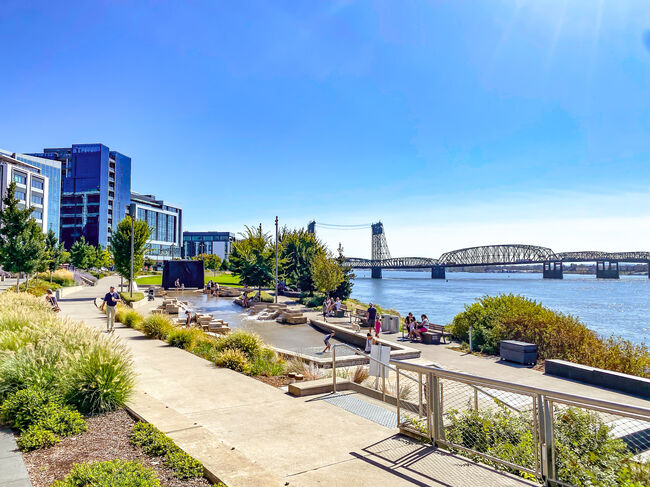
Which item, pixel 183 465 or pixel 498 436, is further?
pixel 498 436

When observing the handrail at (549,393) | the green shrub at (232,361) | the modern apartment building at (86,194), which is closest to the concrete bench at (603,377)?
A: the handrail at (549,393)

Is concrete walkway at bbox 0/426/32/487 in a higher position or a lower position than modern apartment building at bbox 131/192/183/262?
lower

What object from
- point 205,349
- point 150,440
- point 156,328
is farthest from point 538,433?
point 156,328

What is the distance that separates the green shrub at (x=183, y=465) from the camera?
4555 mm

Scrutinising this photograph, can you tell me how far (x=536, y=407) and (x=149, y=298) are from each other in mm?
36215

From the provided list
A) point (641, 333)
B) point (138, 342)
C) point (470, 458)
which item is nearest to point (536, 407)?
point (470, 458)

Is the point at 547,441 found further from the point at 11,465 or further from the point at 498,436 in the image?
the point at 11,465

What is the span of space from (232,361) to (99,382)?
440 cm

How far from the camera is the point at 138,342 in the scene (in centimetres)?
1432

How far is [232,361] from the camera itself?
10727 millimetres

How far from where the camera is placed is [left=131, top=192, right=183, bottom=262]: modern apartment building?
153 meters

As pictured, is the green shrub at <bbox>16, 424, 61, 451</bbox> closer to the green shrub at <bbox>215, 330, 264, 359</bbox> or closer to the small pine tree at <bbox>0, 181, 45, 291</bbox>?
the green shrub at <bbox>215, 330, 264, 359</bbox>

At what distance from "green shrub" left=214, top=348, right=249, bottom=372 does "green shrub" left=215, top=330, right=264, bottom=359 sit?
503 mm

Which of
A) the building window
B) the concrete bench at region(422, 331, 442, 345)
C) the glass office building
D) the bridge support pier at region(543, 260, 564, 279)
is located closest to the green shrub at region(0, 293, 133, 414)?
the concrete bench at region(422, 331, 442, 345)
